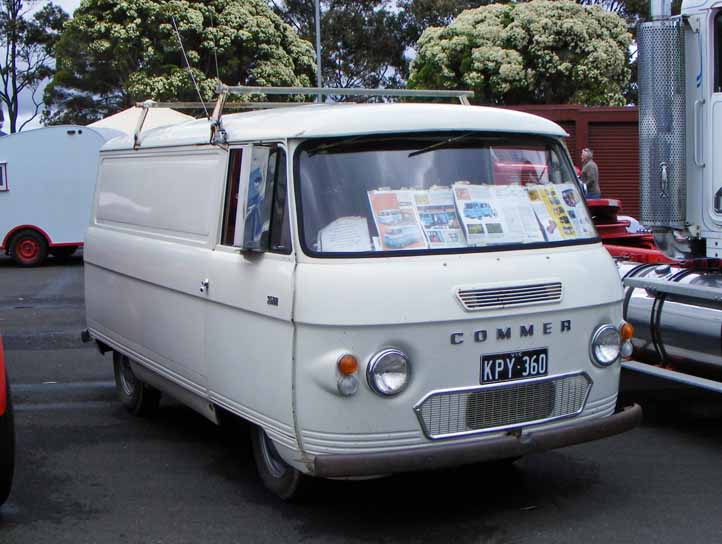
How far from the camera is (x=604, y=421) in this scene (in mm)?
5461

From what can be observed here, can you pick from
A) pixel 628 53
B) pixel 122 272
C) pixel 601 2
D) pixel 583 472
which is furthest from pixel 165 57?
pixel 583 472

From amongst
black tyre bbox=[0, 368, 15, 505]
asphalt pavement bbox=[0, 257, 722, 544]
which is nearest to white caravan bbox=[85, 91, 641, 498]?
asphalt pavement bbox=[0, 257, 722, 544]

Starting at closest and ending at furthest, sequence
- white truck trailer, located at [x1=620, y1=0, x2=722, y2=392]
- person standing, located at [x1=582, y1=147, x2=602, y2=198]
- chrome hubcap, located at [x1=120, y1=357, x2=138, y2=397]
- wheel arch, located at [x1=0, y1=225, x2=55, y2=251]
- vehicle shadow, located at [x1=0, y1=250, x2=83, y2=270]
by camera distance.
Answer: white truck trailer, located at [x1=620, y1=0, x2=722, y2=392]
chrome hubcap, located at [x1=120, y1=357, x2=138, y2=397]
person standing, located at [x1=582, y1=147, x2=602, y2=198]
wheel arch, located at [x1=0, y1=225, x2=55, y2=251]
vehicle shadow, located at [x1=0, y1=250, x2=83, y2=270]

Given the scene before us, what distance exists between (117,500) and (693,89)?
15.6ft

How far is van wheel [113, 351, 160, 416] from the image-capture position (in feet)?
25.6

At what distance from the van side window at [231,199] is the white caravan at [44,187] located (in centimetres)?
1615

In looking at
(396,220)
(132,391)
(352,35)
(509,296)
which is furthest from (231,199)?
(352,35)

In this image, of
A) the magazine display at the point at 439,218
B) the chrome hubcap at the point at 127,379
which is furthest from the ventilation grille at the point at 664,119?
the chrome hubcap at the point at 127,379

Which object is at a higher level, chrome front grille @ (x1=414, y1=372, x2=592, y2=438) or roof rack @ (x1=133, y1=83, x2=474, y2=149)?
roof rack @ (x1=133, y1=83, x2=474, y2=149)

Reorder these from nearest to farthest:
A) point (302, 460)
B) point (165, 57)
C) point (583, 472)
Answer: point (302, 460) < point (583, 472) < point (165, 57)

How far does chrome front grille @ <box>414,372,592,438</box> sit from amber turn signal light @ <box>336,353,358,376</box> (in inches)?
15.6

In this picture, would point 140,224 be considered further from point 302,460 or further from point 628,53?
point 628,53

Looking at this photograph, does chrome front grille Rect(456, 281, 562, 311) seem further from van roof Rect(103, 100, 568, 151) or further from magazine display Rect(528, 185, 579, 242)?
van roof Rect(103, 100, 568, 151)

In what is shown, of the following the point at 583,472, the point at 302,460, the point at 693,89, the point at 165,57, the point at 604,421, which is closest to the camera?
the point at 302,460
